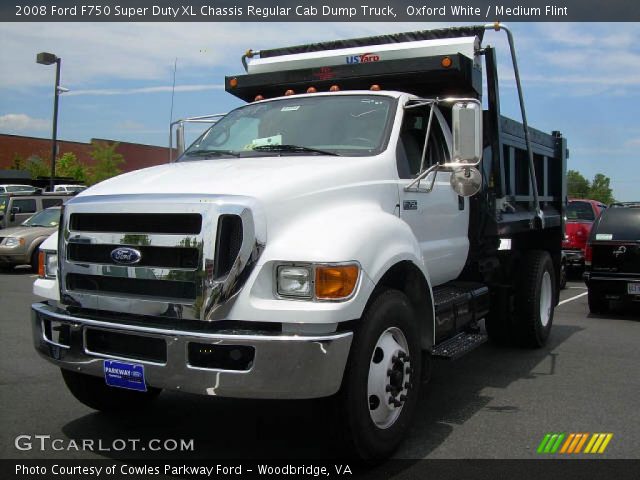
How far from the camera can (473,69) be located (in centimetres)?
575

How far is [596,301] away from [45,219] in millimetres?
13226

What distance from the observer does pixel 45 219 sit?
1702 centimetres

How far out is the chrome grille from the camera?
345 centimetres

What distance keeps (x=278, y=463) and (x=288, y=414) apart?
92cm

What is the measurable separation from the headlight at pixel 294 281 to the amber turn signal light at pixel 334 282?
0.18ft

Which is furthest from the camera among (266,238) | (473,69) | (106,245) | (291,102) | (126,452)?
(473,69)

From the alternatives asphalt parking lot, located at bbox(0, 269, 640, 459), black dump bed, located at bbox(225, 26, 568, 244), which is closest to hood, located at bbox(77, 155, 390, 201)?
asphalt parking lot, located at bbox(0, 269, 640, 459)

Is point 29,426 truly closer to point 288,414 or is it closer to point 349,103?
point 288,414

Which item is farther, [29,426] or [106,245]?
[29,426]

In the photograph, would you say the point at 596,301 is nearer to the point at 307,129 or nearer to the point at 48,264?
the point at 307,129

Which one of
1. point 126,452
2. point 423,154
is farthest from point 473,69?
point 126,452

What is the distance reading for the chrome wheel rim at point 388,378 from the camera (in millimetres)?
3863

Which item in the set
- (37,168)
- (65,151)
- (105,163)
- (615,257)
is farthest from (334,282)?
(65,151)

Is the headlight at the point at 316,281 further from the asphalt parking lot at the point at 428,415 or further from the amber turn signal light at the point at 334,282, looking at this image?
the asphalt parking lot at the point at 428,415
